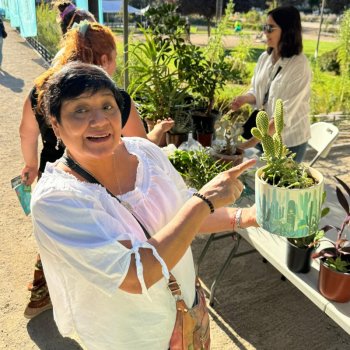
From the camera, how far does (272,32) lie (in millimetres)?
2787

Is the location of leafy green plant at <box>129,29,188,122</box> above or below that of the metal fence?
above

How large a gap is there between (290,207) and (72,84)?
2.36ft

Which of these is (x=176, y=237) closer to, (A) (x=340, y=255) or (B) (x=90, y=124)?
(B) (x=90, y=124)

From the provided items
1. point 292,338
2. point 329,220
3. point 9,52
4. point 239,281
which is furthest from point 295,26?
point 9,52

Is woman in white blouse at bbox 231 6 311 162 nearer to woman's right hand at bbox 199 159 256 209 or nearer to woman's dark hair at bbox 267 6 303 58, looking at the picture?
woman's dark hair at bbox 267 6 303 58

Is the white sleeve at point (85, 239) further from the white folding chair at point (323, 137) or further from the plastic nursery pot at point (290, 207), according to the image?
the white folding chair at point (323, 137)

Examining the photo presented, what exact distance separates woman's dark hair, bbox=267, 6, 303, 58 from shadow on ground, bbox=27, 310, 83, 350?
2267mm

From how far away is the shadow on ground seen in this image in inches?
93.0

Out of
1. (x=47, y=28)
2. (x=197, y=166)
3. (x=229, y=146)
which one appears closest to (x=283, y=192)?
(x=197, y=166)

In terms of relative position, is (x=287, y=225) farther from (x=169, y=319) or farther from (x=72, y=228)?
(x=72, y=228)

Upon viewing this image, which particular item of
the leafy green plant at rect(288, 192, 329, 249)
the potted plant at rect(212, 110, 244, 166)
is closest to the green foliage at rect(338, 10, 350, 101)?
the potted plant at rect(212, 110, 244, 166)

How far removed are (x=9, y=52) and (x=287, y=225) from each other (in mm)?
12622

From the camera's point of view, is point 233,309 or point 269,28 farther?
point 269,28

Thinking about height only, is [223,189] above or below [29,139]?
above
